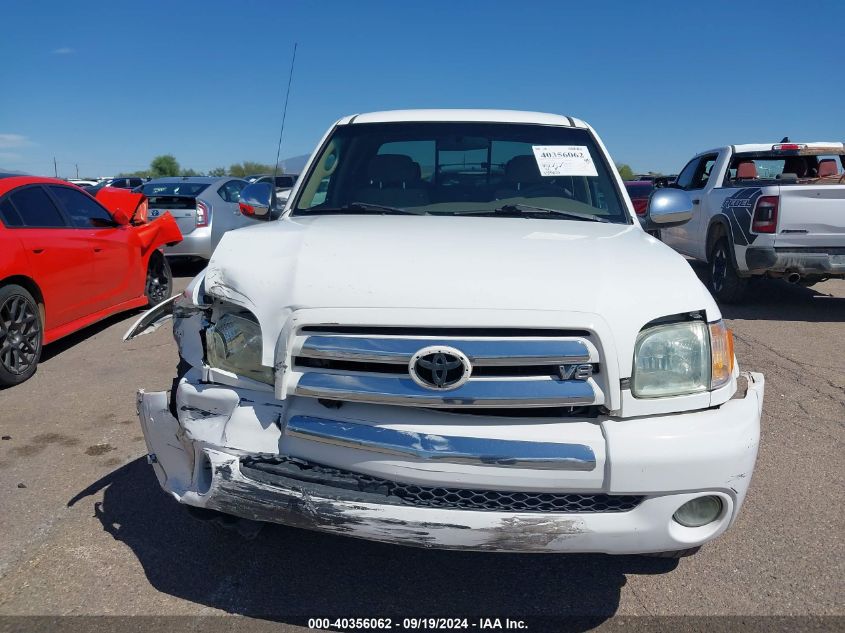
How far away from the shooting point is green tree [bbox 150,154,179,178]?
233 ft

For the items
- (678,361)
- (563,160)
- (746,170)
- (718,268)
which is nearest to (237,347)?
(678,361)

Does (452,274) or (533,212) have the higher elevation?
(533,212)

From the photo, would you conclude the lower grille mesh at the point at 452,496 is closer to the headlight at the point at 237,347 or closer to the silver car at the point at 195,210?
the headlight at the point at 237,347

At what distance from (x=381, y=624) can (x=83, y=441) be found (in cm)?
252

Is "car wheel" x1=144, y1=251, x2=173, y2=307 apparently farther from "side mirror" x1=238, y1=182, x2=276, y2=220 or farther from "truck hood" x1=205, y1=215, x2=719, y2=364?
"truck hood" x1=205, y1=215, x2=719, y2=364

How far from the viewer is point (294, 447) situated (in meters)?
2.35

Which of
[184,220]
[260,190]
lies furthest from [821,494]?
[184,220]

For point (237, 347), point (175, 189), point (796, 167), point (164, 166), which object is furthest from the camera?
point (164, 166)

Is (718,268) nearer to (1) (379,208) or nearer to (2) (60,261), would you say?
(1) (379,208)

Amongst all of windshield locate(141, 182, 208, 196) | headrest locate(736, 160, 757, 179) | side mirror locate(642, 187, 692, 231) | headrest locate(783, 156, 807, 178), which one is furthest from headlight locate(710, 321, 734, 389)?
windshield locate(141, 182, 208, 196)

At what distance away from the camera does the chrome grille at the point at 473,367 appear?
2.27m

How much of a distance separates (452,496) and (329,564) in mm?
905

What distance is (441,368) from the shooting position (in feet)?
7.46

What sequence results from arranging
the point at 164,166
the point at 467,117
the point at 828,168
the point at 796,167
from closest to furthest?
the point at 467,117 → the point at 828,168 → the point at 796,167 → the point at 164,166
